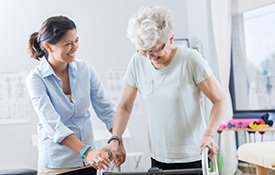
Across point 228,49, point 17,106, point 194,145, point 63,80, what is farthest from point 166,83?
point 17,106

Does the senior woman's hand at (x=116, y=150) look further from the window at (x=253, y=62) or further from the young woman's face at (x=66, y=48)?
the window at (x=253, y=62)

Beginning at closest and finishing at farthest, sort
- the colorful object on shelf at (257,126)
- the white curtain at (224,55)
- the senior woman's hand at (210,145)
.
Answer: the senior woman's hand at (210,145), the colorful object on shelf at (257,126), the white curtain at (224,55)

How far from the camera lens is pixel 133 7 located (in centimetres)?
480

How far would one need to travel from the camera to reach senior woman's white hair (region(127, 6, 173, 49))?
1.70 m

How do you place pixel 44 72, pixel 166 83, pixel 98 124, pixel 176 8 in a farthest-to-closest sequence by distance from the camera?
1. pixel 176 8
2. pixel 98 124
3. pixel 44 72
4. pixel 166 83

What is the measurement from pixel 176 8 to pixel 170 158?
3313mm

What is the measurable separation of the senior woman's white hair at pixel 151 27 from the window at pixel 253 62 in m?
2.65

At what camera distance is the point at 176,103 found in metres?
1.85

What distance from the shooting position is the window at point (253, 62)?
414 cm

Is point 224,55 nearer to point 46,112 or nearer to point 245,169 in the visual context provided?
point 245,169

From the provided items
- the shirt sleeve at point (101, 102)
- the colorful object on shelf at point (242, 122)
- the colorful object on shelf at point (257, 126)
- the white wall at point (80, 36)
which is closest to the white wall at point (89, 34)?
the white wall at point (80, 36)

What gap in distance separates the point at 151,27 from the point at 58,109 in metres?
0.63

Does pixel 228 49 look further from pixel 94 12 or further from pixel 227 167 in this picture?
pixel 94 12

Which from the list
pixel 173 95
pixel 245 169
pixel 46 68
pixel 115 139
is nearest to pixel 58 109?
pixel 46 68
